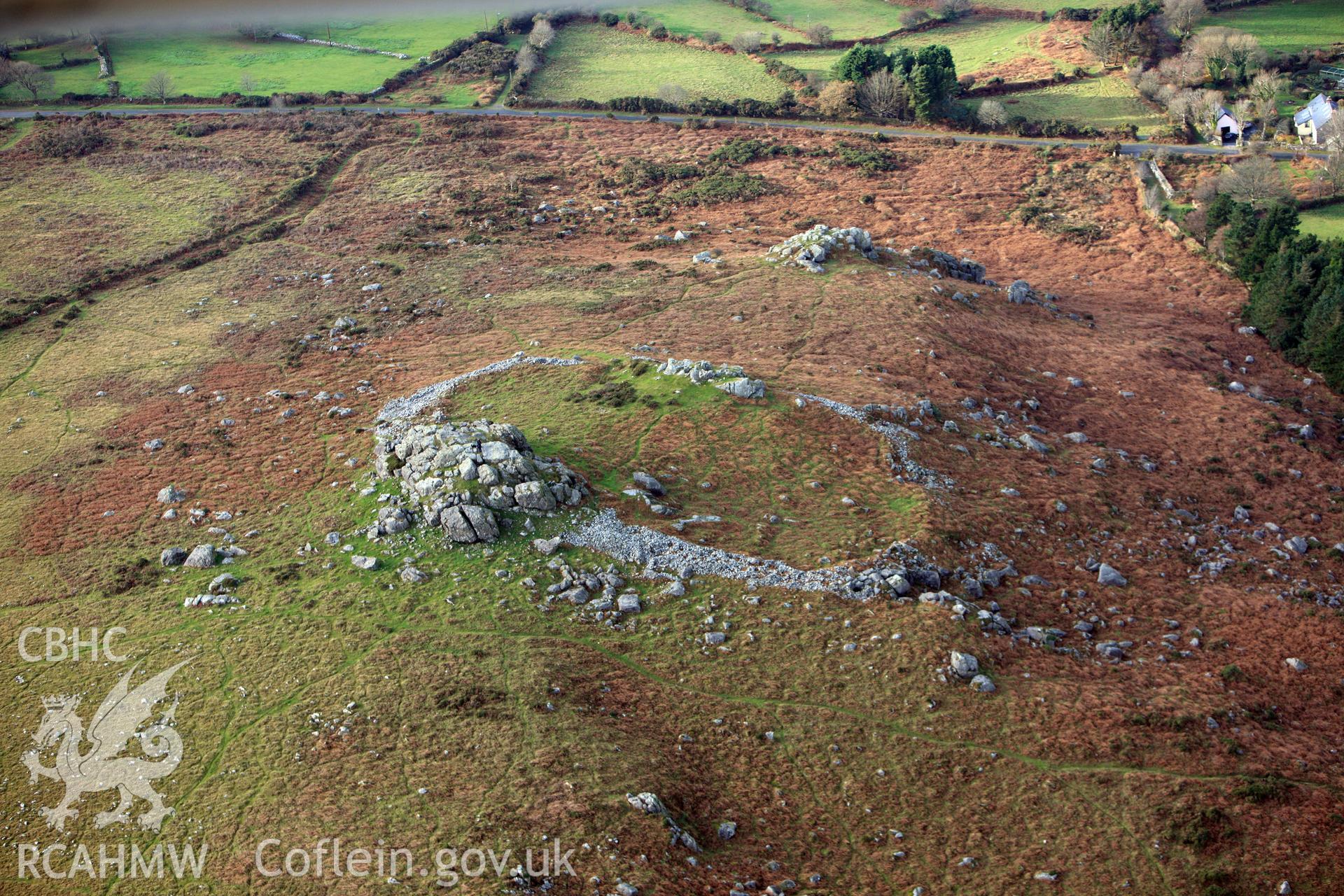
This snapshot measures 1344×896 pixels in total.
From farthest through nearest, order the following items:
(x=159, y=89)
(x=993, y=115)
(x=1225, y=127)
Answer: (x=159, y=89) < (x=993, y=115) < (x=1225, y=127)

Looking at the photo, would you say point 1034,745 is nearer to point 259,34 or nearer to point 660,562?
point 660,562

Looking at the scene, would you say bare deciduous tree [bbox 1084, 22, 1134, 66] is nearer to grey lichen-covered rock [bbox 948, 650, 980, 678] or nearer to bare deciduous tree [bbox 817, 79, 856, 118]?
bare deciduous tree [bbox 817, 79, 856, 118]

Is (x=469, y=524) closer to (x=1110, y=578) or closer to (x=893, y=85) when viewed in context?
(x=1110, y=578)

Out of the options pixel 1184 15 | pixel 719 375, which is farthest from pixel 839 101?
pixel 719 375

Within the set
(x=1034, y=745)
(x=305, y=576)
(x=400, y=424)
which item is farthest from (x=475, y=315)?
(x=1034, y=745)

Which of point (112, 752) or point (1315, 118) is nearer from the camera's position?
point (112, 752)

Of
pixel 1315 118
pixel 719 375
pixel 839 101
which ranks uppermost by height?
pixel 839 101

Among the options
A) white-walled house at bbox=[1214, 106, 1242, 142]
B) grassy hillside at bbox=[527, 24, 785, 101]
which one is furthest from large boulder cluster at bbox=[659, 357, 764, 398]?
white-walled house at bbox=[1214, 106, 1242, 142]
